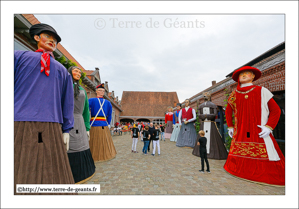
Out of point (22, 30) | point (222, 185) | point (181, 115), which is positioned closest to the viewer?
point (222, 185)

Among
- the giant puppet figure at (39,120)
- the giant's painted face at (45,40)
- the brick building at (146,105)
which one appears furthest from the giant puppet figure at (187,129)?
the brick building at (146,105)

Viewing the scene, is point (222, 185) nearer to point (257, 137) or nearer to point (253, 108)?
point (257, 137)

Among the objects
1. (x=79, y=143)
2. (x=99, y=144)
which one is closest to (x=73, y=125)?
(x=79, y=143)

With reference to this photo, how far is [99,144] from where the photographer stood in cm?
438

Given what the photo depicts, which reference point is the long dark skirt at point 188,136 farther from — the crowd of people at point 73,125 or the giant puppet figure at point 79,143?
the giant puppet figure at point 79,143

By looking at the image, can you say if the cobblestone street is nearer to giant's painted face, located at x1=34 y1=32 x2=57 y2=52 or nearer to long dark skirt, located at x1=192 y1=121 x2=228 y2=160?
long dark skirt, located at x1=192 y1=121 x2=228 y2=160

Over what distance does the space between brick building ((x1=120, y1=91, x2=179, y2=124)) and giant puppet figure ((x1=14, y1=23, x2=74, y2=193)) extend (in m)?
26.4

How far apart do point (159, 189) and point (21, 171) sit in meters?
2.10

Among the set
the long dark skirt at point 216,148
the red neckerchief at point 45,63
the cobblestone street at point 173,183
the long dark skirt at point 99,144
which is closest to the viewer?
the red neckerchief at point 45,63

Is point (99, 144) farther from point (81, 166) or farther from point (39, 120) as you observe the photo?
point (39, 120)

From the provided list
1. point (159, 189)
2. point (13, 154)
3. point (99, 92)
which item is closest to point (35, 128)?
point (13, 154)

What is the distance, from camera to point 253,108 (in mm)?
3141

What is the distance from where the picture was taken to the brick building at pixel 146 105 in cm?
2858

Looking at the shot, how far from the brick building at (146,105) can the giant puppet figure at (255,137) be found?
2450 centimetres
